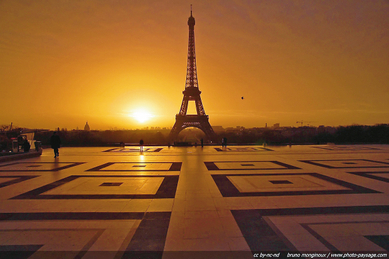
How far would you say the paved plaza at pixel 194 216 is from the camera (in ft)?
10.8

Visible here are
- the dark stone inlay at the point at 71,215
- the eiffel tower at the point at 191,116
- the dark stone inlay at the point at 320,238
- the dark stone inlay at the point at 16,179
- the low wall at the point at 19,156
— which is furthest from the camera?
the eiffel tower at the point at 191,116

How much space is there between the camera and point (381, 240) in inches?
138

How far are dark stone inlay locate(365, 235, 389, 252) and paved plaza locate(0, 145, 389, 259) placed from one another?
1 centimetres

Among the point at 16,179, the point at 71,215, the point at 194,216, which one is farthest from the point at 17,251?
the point at 16,179

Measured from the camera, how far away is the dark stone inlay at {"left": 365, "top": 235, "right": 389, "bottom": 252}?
3334mm

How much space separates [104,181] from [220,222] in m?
4.96

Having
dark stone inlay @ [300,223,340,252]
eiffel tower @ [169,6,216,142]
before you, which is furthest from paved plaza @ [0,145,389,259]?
eiffel tower @ [169,6,216,142]

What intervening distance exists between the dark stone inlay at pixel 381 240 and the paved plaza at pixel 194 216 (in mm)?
15

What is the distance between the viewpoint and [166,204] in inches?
208

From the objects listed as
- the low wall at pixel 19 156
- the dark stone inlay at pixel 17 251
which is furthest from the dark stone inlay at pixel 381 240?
the low wall at pixel 19 156

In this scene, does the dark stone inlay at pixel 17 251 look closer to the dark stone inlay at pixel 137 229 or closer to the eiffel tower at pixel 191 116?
the dark stone inlay at pixel 137 229

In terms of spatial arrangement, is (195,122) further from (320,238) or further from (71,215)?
(320,238)

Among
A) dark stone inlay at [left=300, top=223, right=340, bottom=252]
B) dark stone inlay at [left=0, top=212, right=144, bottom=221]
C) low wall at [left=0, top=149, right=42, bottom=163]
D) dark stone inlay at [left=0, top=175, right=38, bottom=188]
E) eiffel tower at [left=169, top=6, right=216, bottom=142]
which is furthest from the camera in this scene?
eiffel tower at [left=169, top=6, right=216, bottom=142]

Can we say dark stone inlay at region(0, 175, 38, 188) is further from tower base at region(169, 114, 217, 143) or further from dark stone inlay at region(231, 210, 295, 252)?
tower base at region(169, 114, 217, 143)
